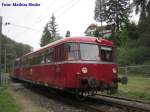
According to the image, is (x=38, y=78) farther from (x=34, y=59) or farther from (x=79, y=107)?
(x=79, y=107)

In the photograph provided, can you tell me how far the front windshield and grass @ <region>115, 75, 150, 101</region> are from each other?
3.79 meters

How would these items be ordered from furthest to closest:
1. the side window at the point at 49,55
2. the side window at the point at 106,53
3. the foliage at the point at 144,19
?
1. the foliage at the point at 144,19
2. the side window at the point at 49,55
3. the side window at the point at 106,53

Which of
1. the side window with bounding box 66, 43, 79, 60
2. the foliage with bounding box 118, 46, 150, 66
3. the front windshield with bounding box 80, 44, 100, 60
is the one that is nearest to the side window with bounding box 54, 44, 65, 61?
the side window with bounding box 66, 43, 79, 60

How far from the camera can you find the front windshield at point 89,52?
1375 centimetres

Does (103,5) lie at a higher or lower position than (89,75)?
higher

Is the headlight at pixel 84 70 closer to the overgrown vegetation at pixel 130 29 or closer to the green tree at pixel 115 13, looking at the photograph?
the overgrown vegetation at pixel 130 29

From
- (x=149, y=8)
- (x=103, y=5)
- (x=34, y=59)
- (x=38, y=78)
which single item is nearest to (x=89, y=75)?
(x=38, y=78)

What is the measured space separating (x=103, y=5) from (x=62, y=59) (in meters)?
56.9

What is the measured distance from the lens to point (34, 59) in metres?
21.1

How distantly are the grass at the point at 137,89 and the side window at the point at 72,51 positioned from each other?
182 inches

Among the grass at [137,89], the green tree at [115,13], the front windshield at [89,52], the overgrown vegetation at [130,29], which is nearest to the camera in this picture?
the front windshield at [89,52]

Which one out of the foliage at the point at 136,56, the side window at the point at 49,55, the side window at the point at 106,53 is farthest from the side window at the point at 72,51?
the foliage at the point at 136,56

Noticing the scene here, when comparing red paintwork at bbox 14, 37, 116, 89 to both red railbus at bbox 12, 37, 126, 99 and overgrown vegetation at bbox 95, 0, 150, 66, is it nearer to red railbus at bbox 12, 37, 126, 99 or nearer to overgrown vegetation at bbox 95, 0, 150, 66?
red railbus at bbox 12, 37, 126, 99

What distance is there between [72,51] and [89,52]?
0.81m
